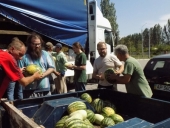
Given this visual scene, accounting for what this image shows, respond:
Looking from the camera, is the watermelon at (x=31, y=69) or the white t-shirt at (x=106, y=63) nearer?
the watermelon at (x=31, y=69)

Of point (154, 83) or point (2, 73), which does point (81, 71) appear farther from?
point (2, 73)

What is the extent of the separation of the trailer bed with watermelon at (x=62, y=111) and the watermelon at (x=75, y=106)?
72mm

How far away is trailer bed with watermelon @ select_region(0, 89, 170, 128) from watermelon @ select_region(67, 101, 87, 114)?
0.07m

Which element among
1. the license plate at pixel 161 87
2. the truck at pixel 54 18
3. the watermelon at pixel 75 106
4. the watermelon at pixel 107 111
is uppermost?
the truck at pixel 54 18

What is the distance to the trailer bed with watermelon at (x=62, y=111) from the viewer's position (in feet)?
6.60

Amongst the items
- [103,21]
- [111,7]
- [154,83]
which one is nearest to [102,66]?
[154,83]

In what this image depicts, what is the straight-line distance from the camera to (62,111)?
254 centimetres

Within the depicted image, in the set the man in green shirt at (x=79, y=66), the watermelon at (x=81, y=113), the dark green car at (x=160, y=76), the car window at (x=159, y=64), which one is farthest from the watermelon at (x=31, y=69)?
the car window at (x=159, y=64)

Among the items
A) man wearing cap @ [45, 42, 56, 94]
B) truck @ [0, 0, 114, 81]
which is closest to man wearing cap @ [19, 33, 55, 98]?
truck @ [0, 0, 114, 81]

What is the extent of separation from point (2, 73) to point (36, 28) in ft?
12.6

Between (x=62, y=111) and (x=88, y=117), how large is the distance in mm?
328

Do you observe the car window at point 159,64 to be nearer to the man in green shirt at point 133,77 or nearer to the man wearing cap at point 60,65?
the man in green shirt at point 133,77

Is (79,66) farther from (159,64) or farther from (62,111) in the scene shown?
(62,111)

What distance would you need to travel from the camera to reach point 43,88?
11.9ft
